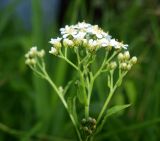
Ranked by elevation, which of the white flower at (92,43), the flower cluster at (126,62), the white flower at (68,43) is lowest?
the flower cluster at (126,62)

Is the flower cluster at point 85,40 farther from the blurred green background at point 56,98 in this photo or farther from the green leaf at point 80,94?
the blurred green background at point 56,98

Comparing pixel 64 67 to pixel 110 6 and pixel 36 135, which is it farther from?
pixel 110 6

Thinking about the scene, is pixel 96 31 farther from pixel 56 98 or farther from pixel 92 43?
pixel 56 98

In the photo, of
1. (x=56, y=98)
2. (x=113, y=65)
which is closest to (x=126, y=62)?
(x=113, y=65)

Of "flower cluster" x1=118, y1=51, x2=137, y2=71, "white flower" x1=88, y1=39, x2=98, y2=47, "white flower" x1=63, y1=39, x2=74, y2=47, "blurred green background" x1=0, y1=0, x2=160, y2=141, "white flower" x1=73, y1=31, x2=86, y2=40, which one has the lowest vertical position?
"flower cluster" x1=118, y1=51, x2=137, y2=71

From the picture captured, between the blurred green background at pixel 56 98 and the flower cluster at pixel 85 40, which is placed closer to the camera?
the flower cluster at pixel 85 40

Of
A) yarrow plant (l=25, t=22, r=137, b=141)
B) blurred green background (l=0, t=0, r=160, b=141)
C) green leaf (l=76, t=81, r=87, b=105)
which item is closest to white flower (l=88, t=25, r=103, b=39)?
yarrow plant (l=25, t=22, r=137, b=141)

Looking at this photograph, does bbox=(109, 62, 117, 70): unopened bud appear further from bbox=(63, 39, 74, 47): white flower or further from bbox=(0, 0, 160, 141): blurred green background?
bbox=(0, 0, 160, 141): blurred green background

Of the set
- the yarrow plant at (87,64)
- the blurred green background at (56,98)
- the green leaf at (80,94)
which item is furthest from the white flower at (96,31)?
the blurred green background at (56,98)
